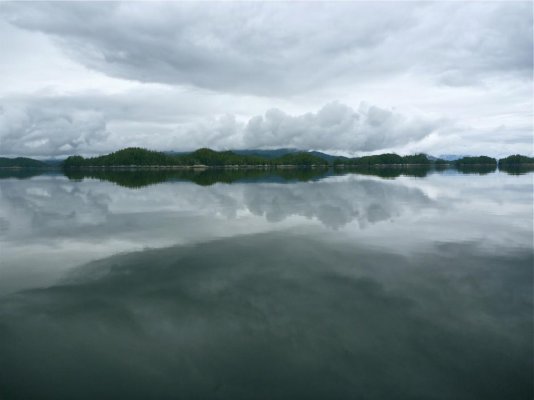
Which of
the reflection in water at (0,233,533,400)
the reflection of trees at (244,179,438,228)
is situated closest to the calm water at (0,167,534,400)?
the reflection in water at (0,233,533,400)

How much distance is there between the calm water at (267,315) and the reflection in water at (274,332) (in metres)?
0.05

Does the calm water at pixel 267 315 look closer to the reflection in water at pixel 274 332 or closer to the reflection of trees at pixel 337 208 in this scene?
the reflection in water at pixel 274 332

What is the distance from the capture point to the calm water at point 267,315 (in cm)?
958

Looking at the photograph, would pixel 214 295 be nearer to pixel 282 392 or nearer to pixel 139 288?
pixel 139 288

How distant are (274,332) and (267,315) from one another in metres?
1.25

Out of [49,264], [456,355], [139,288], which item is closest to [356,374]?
[456,355]

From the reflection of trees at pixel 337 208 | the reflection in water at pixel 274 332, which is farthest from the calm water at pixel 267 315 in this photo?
the reflection of trees at pixel 337 208

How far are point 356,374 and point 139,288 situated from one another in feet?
33.4

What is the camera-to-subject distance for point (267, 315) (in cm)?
1320

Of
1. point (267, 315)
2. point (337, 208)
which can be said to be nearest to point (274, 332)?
point (267, 315)

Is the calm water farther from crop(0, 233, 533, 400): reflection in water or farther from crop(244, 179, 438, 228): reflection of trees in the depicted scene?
crop(244, 179, 438, 228): reflection of trees

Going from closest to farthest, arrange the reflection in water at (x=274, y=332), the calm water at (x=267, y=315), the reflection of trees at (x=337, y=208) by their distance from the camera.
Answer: the reflection in water at (x=274, y=332)
the calm water at (x=267, y=315)
the reflection of trees at (x=337, y=208)

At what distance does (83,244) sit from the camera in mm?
23984

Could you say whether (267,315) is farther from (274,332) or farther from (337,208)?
(337,208)
